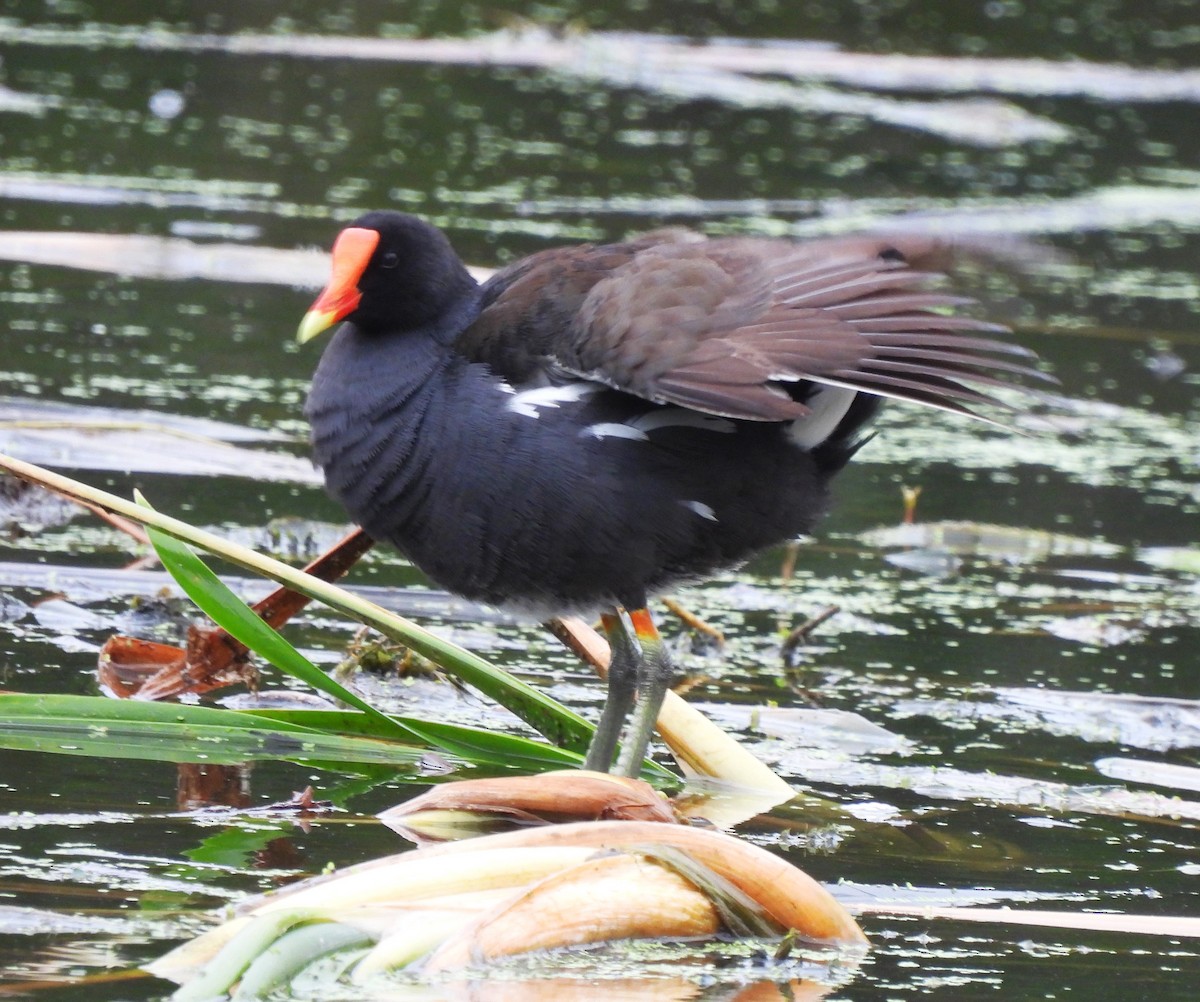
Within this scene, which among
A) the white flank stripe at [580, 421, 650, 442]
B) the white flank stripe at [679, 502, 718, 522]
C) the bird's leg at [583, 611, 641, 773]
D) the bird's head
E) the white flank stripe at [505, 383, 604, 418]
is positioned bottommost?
the bird's leg at [583, 611, 641, 773]

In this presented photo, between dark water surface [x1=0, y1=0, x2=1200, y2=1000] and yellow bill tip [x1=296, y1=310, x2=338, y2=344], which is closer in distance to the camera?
dark water surface [x1=0, y1=0, x2=1200, y2=1000]

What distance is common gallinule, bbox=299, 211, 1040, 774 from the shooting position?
3.22 m

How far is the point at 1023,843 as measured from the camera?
327cm

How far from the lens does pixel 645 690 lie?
11.6 feet

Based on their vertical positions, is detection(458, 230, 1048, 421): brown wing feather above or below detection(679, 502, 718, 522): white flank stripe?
above

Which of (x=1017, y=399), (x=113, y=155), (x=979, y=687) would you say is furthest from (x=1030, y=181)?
(x=979, y=687)

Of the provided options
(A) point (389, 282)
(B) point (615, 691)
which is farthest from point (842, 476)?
(A) point (389, 282)

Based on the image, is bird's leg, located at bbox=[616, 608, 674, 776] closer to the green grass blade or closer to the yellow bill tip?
the green grass blade

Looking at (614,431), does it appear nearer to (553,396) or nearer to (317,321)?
(553,396)

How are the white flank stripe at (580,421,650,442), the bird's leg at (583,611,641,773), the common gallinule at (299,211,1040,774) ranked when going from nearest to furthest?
the common gallinule at (299,211,1040,774), the white flank stripe at (580,421,650,442), the bird's leg at (583,611,641,773)

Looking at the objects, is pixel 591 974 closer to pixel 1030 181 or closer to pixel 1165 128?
pixel 1030 181

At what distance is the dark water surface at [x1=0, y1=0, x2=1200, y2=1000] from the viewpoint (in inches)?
119

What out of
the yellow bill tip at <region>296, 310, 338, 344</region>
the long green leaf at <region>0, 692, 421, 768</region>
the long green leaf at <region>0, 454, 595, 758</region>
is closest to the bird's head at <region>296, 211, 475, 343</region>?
the yellow bill tip at <region>296, 310, 338, 344</region>

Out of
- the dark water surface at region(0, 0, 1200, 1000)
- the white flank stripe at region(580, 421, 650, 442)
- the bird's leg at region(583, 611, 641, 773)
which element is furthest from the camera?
the bird's leg at region(583, 611, 641, 773)
